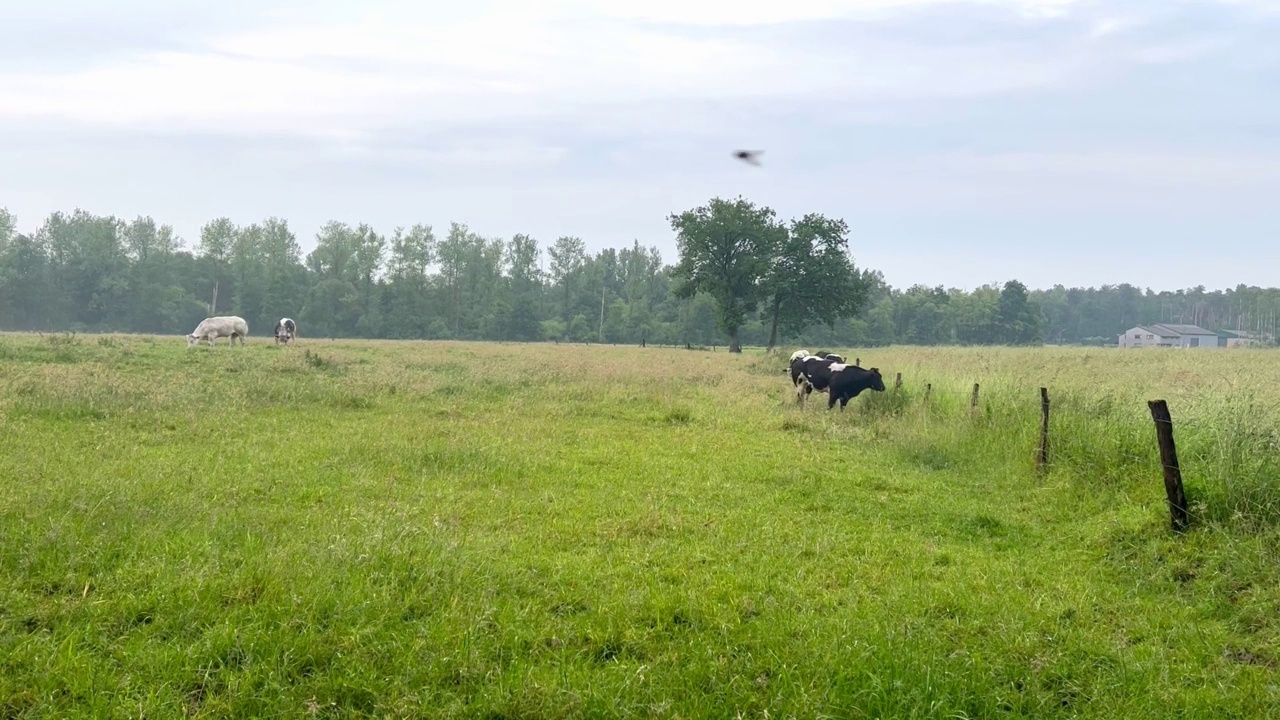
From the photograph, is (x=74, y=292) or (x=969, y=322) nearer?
(x=74, y=292)

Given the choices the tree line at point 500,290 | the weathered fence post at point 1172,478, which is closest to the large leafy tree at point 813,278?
the tree line at point 500,290

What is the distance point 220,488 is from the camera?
764 centimetres

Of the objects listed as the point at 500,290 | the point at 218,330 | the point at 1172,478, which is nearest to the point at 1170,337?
the point at 500,290

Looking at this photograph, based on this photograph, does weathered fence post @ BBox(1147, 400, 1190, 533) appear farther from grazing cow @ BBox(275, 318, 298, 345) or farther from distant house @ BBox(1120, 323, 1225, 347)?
distant house @ BBox(1120, 323, 1225, 347)

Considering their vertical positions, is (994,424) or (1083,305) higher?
(1083,305)

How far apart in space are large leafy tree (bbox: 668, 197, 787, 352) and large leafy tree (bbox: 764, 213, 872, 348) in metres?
0.93

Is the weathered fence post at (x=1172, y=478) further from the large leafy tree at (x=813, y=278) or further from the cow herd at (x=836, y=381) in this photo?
the large leafy tree at (x=813, y=278)

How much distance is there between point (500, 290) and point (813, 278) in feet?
137

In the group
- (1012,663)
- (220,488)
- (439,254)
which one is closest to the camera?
(1012,663)

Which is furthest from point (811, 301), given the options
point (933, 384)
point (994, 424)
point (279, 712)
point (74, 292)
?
point (74, 292)

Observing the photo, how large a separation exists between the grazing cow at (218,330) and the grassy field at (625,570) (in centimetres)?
2174

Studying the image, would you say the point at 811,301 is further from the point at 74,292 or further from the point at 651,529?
the point at 74,292

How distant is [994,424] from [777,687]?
9234mm

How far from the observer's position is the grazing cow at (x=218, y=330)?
3180 centimetres
